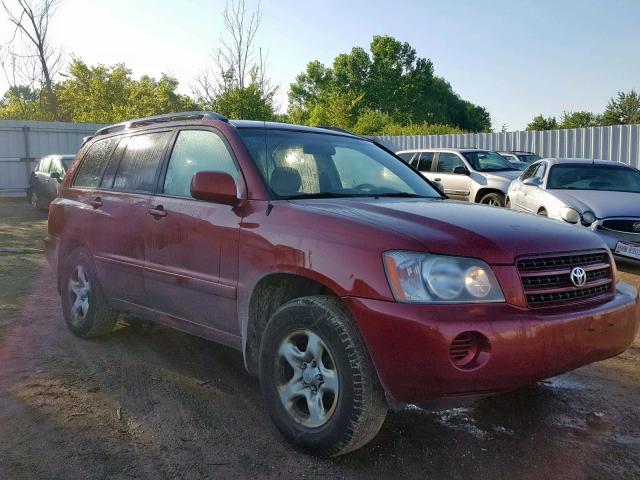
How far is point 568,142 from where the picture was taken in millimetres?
18969

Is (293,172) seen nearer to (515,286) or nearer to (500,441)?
(515,286)

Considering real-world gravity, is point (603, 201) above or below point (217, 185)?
below

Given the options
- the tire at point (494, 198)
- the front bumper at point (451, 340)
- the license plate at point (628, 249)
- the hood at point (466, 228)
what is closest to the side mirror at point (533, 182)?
the license plate at point (628, 249)

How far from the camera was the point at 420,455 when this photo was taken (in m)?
3.07

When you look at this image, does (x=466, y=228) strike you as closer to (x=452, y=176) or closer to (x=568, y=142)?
(x=452, y=176)

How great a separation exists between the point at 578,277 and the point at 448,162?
11.4 meters

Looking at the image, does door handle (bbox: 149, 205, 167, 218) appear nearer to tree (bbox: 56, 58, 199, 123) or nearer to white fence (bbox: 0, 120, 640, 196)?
white fence (bbox: 0, 120, 640, 196)

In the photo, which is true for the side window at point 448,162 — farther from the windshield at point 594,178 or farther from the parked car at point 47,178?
the parked car at point 47,178

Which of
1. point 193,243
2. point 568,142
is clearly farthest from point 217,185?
point 568,142

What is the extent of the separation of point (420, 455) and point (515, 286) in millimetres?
987

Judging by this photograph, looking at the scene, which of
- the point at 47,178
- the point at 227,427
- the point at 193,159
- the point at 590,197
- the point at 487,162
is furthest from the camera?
the point at 47,178

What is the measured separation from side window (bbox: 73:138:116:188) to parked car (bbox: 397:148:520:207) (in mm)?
8237

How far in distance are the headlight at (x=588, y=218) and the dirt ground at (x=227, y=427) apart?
350 cm

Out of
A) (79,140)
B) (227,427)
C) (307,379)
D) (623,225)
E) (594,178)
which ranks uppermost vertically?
(79,140)
